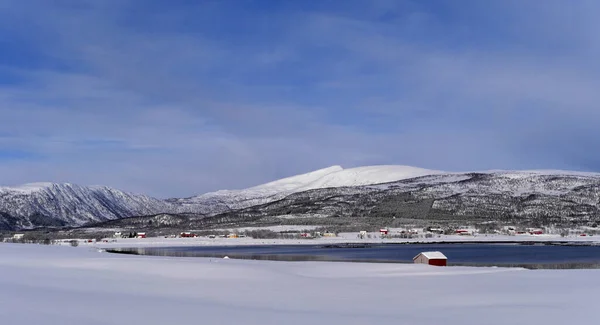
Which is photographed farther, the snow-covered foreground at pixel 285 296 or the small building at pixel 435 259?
the small building at pixel 435 259

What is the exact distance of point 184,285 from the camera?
37000 millimetres

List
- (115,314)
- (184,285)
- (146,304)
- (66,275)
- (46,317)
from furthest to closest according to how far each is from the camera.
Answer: (66,275) < (184,285) < (146,304) < (115,314) < (46,317)

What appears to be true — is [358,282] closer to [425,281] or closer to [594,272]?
[425,281]

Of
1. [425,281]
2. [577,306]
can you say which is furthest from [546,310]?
→ [425,281]

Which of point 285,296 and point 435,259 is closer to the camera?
point 285,296

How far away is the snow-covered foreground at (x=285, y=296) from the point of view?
24.1 metres

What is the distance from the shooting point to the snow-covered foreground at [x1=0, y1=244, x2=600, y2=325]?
2411 cm

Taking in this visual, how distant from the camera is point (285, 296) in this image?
1257 inches

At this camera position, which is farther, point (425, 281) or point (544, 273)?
point (544, 273)

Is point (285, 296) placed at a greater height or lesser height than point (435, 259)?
greater

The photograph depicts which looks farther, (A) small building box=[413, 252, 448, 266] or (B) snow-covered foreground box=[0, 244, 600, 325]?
(A) small building box=[413, 252, 448, 266]

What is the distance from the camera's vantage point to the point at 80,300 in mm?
27094

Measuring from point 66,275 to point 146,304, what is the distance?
49.6 ft

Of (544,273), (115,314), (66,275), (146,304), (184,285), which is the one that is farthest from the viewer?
(544,273)
